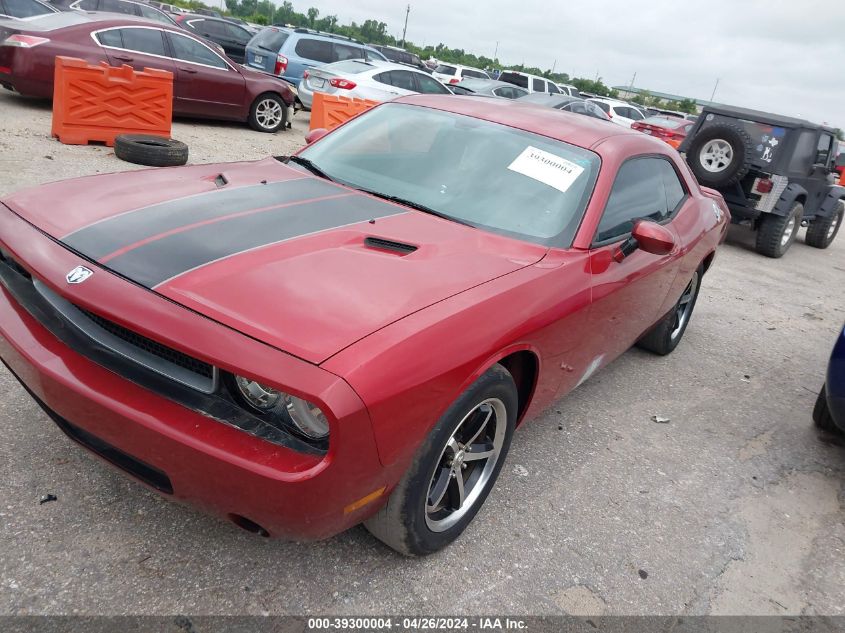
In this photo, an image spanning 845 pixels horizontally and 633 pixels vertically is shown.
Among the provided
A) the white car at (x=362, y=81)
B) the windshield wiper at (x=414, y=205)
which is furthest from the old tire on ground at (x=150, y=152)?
the white car at (x=362, y=81)

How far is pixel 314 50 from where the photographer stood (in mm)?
14008

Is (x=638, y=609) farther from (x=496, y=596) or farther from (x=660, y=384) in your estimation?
(x=660, y=384)

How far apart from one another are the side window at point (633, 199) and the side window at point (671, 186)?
0.07 m

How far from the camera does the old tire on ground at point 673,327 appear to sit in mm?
4625

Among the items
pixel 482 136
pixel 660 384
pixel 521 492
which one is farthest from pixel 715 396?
pixel 482 136

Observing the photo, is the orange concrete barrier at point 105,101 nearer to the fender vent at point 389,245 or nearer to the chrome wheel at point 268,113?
the chrome wheel at point 268,113

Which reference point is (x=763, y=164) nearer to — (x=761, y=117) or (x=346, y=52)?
(x=761, y=117)

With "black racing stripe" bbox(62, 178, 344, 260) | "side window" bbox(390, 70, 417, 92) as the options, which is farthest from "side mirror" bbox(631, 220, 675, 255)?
"side window" bbox(390, 70, 417, 92)

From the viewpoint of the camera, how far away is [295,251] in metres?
2.30

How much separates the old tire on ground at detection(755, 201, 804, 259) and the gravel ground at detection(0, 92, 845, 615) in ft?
17.1

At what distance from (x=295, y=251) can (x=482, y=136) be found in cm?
141

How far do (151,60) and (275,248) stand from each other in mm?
8326

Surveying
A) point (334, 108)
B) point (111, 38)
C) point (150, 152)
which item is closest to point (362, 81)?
point (334, 108)

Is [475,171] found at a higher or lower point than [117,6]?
lower
